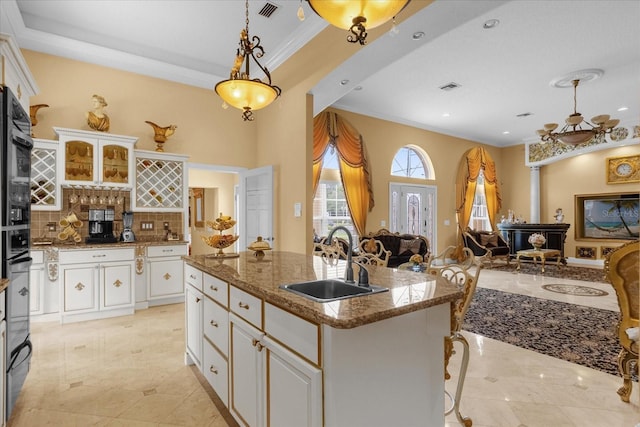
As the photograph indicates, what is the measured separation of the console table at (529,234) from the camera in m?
8.32

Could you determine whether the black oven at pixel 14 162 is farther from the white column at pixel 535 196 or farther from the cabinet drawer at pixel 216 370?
the white column at pixel 535 196

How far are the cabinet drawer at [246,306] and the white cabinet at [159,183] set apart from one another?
347cm

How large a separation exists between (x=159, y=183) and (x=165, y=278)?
140cm

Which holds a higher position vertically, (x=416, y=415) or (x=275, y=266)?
(x=275, y=266)

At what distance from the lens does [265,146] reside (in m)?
5.47

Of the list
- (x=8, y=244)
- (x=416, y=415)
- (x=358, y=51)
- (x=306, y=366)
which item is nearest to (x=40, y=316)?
(x=8, y=244)

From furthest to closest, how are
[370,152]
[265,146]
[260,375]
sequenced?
[370,152], [265,146], [260,375]

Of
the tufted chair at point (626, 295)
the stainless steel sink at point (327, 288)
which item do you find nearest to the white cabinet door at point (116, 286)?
the stainless steel sink at point (327, 288)

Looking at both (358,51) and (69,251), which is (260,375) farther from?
(69,251)

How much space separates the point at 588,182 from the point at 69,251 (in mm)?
11223

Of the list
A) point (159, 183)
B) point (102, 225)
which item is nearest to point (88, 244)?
point (102, 225)

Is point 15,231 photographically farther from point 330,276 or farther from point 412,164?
point 412,164

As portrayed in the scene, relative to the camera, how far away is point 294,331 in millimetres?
1380

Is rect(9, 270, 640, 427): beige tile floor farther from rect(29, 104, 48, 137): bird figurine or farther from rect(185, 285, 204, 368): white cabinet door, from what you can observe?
rect(29, 104, 48, 137): bird figurine
